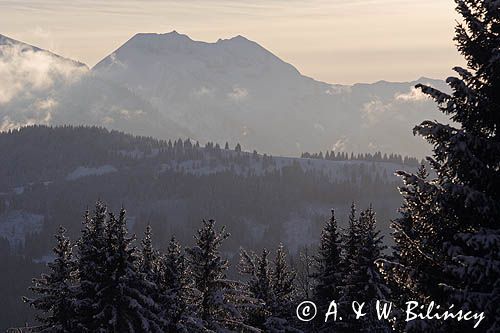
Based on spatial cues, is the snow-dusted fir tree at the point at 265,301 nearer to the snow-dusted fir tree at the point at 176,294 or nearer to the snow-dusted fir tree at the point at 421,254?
the snow-dusted fir tree at the point at 176,294

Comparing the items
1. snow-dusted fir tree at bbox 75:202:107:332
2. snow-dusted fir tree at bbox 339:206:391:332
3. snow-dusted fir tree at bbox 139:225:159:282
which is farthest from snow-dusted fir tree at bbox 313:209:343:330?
snow-dusted fir tree at bbox 75:202:107:332

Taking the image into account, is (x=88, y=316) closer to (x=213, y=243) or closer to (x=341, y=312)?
(x=213, y=243)

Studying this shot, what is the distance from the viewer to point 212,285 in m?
32.9

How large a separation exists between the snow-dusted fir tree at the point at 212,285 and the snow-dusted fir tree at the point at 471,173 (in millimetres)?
17974

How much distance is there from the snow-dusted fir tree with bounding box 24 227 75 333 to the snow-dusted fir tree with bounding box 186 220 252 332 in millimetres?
5443

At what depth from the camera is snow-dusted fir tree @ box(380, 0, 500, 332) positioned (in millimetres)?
13492

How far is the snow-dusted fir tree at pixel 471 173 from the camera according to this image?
13.5m

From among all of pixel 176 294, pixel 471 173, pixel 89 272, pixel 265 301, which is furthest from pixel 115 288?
pixel 471 173

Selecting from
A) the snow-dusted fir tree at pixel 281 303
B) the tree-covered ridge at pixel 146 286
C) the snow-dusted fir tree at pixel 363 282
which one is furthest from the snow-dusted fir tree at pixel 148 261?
the snow-dusted fir tree at pixel 363 282

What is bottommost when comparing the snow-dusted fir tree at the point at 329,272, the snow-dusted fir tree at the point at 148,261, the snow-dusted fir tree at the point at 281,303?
the snow-dusted fir tree at the point at 281,303

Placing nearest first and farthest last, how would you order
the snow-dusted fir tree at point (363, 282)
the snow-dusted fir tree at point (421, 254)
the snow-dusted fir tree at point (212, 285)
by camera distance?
1. the snow-dusted fir tree at point (421, 254)
2. the snow-dusted fir tree at point (212, 285)
3. the snow-dusted fir tree at point (363, 282)

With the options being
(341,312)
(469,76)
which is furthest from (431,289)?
(341,312)

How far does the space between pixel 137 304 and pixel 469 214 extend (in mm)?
16161

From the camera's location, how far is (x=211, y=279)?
32.9 meters
